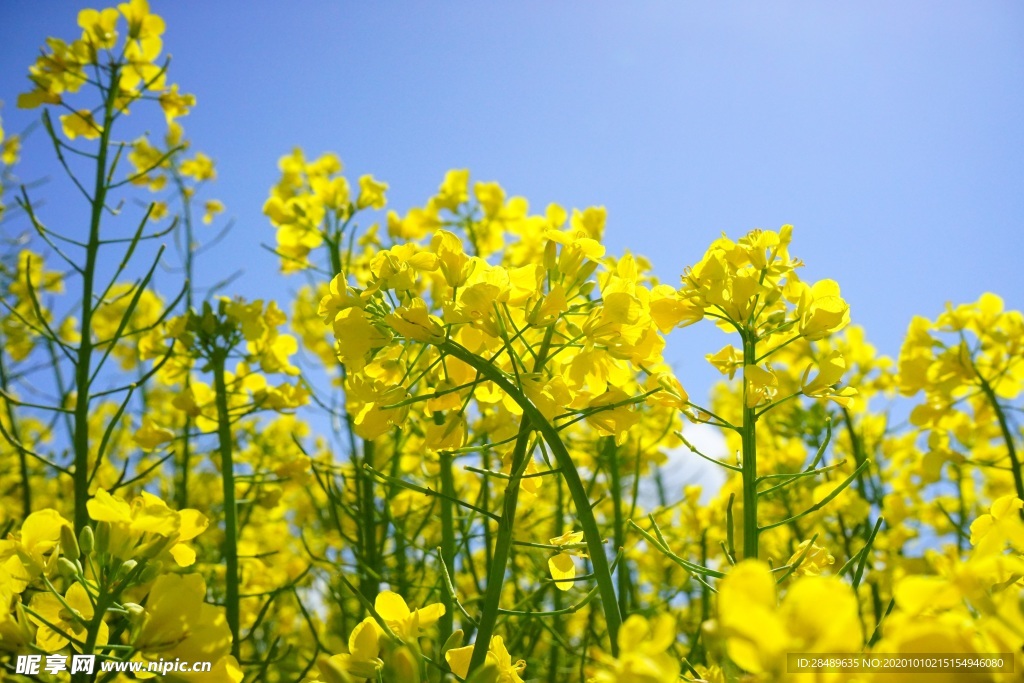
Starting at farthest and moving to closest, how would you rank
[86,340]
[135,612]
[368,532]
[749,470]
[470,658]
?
1. [368,532]
2. [86,340]
3. [749,470]
4. [470,658]
5. [135,612]

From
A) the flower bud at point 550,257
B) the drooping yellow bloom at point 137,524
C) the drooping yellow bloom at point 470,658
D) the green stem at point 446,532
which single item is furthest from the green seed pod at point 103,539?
the green stem at point 446,532

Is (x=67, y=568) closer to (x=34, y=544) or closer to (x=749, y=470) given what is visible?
(x=34, y=544)

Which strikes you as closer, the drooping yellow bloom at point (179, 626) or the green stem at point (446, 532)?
the drooping yellow bloom at point (179, 626)

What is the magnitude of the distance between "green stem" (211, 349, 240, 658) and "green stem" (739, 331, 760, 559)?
1.32 meters

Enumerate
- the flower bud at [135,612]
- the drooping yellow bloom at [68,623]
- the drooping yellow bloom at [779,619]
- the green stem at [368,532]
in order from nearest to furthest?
the drooping yellow bloom at [779,619], the flower bud at [135,612], the drooping yellow bloom at [68,623], the green stem at [368,532]

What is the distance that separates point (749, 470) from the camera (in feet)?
3.96

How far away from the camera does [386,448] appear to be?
118 inches

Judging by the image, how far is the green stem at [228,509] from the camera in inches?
78.0

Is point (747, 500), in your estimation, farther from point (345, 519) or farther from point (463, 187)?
point (345, 519)

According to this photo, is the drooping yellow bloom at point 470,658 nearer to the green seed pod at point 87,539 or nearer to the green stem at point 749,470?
the green stem at point 749,470

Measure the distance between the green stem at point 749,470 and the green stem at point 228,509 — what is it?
132cm

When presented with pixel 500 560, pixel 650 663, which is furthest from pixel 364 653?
pixel 650 663

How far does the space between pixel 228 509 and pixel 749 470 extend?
1.52 metres

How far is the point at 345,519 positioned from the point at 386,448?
2.16 feet
